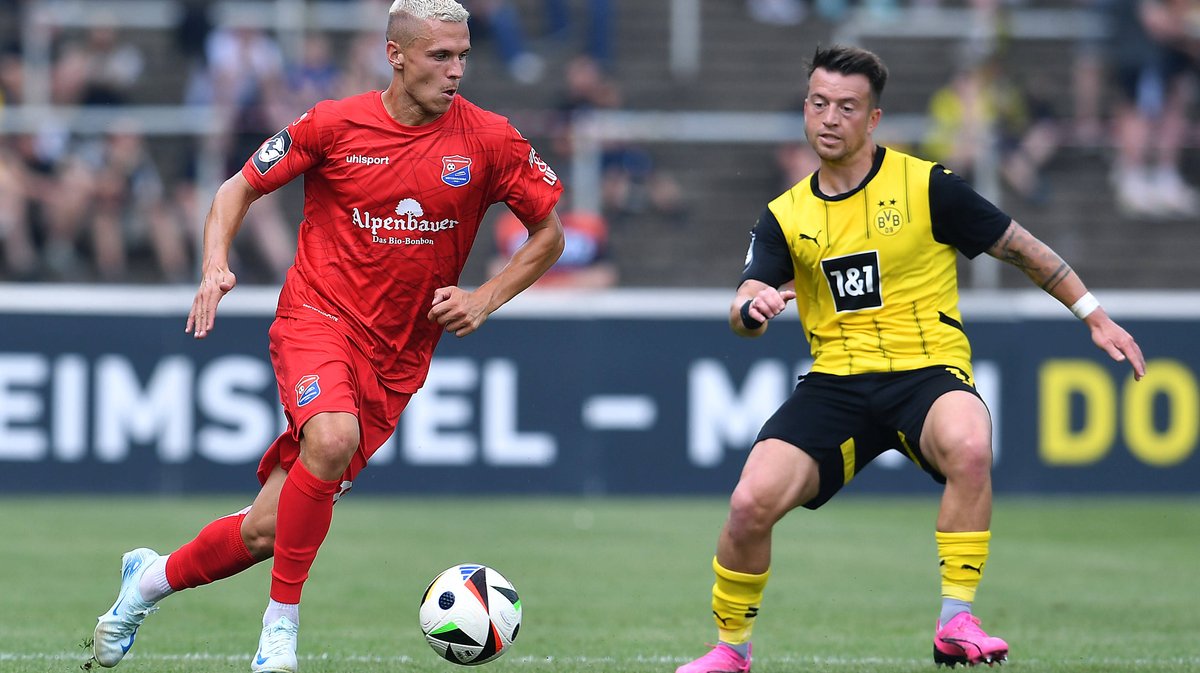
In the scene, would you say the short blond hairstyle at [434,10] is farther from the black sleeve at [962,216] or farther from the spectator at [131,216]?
the spectator at [131,216]

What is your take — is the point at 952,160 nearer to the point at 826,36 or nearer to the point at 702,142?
the point at 702,142

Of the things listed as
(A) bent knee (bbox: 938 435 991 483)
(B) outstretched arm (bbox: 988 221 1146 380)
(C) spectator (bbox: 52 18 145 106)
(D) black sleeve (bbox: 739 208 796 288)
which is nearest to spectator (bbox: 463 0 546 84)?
(C) spectator (bbox: 52 18 145 106)

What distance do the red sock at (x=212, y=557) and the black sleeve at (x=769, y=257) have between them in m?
2.15

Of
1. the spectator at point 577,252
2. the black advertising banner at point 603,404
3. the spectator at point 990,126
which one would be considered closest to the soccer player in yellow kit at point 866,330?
the black advertising banner at point 603,404

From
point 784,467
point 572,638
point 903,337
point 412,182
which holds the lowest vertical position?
point 572,638

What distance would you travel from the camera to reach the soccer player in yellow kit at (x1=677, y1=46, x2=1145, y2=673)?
21.3 feet

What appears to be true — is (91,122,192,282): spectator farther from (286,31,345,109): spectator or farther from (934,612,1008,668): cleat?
(934,612,1008,668): cleat

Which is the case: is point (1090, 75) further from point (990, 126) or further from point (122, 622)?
point (122, 622)

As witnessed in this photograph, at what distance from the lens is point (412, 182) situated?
256 inches

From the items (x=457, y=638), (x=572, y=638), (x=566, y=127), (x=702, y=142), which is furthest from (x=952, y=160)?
(x=457, y=638)

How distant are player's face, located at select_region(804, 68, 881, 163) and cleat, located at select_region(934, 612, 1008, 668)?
1.84 meters

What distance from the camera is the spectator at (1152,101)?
55.3 ft

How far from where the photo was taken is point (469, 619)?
6.30m

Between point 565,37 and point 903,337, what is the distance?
43.8 ft
